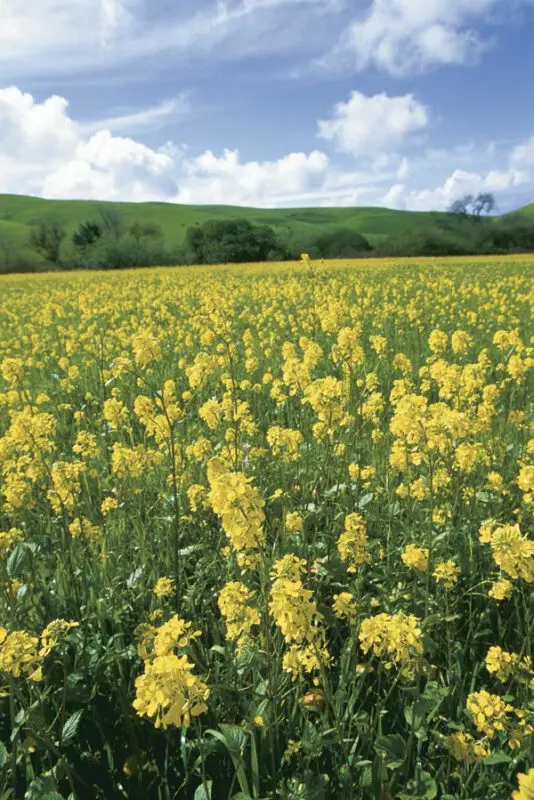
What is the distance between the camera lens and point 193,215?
94625 mm

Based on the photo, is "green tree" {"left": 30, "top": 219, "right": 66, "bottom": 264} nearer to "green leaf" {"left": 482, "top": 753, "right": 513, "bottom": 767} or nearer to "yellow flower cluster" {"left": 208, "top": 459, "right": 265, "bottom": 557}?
"yellow flower cluster" {"left": 208, "top": 459, "right": 265, "bottom": 557}

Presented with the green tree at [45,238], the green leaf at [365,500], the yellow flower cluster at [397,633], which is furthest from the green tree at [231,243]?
the yellow flower cluster at [397,633]

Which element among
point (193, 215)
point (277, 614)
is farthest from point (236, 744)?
point (193, 215)

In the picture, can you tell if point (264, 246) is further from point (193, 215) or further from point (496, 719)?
point (193, 215)

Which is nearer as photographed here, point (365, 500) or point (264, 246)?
point (365, 500)

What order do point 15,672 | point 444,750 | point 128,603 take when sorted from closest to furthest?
point 15,672, point 444,750, point 128,603

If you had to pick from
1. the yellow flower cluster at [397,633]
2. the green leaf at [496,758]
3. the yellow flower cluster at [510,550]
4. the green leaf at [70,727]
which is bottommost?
the green leaf at [70,727]

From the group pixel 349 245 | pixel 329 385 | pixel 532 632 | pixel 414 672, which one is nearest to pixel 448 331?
pixel 329 385

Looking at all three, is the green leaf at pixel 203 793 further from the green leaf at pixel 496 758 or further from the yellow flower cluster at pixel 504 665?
the yellow flower cluster at pixel 504 665

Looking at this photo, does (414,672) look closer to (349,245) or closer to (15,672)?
(15,672)

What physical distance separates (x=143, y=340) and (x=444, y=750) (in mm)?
2202

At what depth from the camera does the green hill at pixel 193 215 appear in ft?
273

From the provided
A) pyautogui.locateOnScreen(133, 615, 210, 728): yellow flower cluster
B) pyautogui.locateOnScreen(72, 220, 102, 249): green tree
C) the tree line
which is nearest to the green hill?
pyautogui.locateOnScreen(72, 220, 102, 249): green tree

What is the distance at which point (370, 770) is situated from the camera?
189 centimetres
